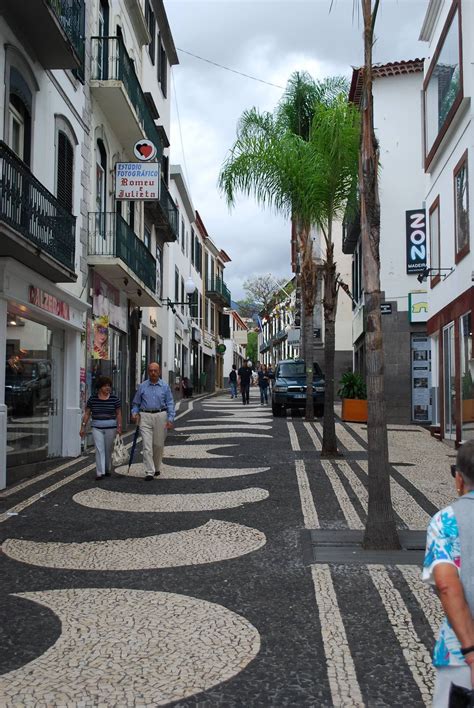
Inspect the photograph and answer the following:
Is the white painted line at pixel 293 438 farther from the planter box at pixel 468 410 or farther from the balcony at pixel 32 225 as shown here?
the balcony at pixel 32 225

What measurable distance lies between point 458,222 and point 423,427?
306 inches

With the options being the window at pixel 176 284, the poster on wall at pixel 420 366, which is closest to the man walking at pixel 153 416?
the poster on wall at pixel 420 366

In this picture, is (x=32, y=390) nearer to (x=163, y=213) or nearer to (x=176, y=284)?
(x=163, y=213)

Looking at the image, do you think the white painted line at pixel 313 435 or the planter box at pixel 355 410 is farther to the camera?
the planter box at pixel 355 410

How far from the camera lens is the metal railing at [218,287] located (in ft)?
162

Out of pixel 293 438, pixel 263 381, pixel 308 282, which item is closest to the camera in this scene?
pixel 293 438

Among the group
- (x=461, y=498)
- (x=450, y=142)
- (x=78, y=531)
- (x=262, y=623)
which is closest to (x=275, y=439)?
(x=450, y=142)

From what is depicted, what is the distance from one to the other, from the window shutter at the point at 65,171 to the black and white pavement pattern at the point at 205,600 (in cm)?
555

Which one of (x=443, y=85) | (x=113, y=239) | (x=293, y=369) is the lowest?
(x=293, y=369)

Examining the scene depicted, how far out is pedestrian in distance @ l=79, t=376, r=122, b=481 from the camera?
10.4 m

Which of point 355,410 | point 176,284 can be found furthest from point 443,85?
point 176,284

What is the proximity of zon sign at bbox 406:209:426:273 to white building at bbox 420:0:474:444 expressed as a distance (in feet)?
6.63

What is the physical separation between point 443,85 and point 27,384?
10076 mm

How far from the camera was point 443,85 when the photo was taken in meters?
14.9
